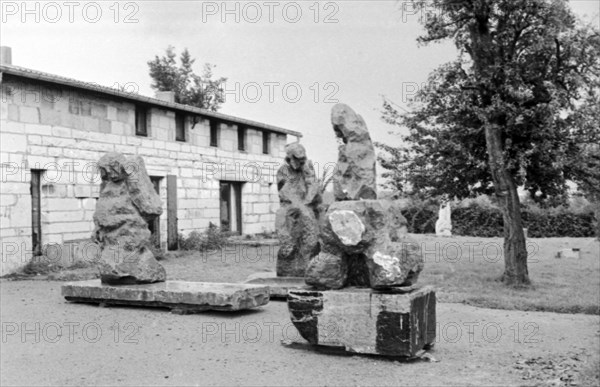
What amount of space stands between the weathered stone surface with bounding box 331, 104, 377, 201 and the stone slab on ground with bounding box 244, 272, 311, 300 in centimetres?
295

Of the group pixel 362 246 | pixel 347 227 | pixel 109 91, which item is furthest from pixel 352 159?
pixel 109 91

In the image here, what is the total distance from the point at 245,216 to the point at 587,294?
512 inches

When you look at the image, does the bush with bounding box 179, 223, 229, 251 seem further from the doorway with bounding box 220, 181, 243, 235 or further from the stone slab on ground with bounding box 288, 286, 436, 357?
the stone slab on ground with bounding box 288, 286, 436, 357

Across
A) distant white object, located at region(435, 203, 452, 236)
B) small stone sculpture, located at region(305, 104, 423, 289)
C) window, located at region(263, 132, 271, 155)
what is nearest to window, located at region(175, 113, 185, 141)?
window, located at region(263, 132, 271, 155)

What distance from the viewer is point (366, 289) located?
6.36 m

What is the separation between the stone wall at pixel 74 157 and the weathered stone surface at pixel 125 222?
168 inches

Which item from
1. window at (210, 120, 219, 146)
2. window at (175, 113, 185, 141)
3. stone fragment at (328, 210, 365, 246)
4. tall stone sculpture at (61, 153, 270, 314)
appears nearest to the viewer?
stone fragment at (328, 210, 365, 246)

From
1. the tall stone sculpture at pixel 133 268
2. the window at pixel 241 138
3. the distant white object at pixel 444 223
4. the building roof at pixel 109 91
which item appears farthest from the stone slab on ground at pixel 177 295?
the distant white object at pixel 444 223

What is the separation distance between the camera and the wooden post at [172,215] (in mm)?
18312

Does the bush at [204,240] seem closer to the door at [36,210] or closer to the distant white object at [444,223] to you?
the door at [36,210]

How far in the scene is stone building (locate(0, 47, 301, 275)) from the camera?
13547 millimetres

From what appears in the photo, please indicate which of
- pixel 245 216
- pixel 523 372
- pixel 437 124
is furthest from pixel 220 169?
pixel 523 372

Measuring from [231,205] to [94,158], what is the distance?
6769 mm

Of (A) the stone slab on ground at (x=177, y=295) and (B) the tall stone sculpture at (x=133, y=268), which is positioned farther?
(B) the tall stone sculpture at (x=133, y=268)
